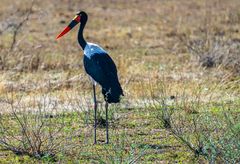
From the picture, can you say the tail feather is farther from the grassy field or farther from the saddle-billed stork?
the grassy field

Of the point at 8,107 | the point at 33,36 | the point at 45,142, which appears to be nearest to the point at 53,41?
the point at 33,36

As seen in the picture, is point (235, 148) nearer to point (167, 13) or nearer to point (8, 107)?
point (8, 107)

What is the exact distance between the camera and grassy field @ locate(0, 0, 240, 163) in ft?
32.0

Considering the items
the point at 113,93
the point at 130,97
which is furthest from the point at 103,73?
the point at 130,97

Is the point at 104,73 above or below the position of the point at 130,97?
above

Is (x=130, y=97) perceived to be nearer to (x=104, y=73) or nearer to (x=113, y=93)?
(x=104, y=73)

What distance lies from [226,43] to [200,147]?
9305 millimetres

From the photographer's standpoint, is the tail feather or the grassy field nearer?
the grassy field

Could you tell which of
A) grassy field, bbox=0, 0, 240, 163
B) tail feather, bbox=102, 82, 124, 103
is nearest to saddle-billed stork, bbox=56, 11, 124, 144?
tail feather, bbox=102, 82, 124, 103

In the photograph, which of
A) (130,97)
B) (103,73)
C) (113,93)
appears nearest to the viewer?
(113,93)

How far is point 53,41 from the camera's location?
2383 cm

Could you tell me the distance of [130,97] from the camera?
14008 mm

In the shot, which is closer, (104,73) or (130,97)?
(104,73)

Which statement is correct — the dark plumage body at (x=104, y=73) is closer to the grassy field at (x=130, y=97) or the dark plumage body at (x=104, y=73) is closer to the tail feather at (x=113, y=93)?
the tail feather at (x=113, y=93)
